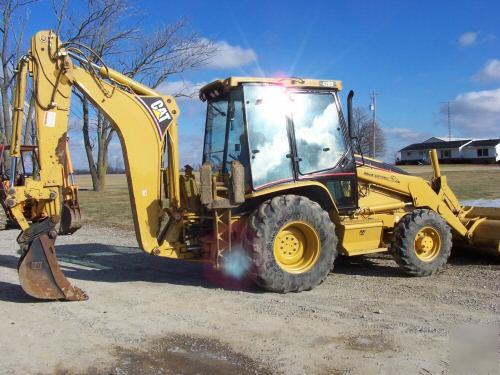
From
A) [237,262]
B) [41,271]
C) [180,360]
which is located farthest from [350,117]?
[41,271]

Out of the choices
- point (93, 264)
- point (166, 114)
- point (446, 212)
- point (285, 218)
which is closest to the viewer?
point (285, 218)

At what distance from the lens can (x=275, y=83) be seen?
22.8ft

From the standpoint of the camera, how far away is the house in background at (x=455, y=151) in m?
74.4

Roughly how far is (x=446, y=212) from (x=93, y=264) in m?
5.87

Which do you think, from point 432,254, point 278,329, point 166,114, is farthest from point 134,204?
point 432,254

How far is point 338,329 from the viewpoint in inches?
211

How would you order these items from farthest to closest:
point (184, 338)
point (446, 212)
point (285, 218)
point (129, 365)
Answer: point (446, 212), point (285, 218), point (184, 338), point (129, 365)

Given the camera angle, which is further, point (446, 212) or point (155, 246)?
point (446, 212)

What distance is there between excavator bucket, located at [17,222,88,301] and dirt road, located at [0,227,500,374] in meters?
0.17

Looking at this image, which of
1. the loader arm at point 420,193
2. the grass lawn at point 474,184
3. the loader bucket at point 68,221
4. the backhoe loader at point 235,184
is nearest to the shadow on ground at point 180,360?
the backhoe loader at point 235,184

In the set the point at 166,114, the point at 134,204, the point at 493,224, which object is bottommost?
the point at 493,224

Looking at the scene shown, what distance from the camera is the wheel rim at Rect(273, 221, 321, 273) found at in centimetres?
681

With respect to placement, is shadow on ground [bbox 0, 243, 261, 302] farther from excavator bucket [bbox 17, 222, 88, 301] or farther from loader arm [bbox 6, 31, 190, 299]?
loader arm [bbox 6, 31, 190, 299]

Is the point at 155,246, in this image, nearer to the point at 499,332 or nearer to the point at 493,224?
the point at 499,332
